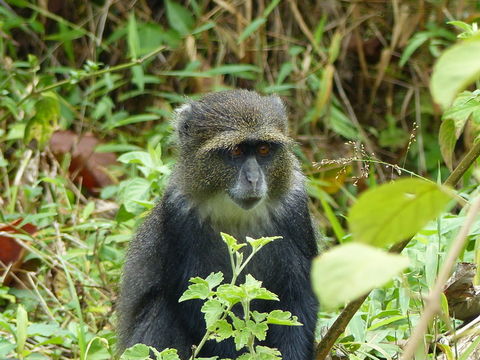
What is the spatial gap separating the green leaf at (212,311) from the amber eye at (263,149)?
4.81 feet

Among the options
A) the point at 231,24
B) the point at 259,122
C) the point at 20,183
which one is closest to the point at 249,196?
the point at 259,122

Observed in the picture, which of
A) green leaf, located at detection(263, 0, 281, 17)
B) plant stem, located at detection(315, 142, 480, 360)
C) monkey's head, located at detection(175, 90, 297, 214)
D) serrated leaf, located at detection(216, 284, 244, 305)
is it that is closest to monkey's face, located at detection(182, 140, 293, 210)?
monkey's head, located at detection(175, 90, 297, 214)

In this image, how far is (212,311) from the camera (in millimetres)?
2252

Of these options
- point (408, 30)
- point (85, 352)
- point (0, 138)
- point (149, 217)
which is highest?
point (408, 30)

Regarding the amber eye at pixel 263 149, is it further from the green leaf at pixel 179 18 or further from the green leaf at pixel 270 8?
the green leaf at pixel 179 18

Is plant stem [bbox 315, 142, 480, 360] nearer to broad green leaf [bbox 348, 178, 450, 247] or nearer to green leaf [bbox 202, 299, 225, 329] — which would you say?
green leaf [bbox 202, 299, 225, 329]

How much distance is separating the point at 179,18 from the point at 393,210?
6518 millimetres

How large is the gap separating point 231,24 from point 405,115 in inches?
70.1

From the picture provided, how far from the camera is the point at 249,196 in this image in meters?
3.46

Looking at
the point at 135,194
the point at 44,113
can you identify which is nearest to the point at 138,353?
the point at 135,194

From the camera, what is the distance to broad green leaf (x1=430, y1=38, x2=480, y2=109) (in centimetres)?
82

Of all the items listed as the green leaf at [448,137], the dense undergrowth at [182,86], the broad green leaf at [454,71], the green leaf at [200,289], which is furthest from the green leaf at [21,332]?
the broad green leaf at [454,71]

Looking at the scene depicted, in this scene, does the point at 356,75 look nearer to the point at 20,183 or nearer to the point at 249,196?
the point at 20,183

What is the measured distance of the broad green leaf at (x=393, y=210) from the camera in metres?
0.89
